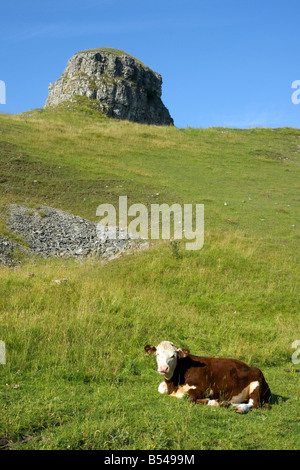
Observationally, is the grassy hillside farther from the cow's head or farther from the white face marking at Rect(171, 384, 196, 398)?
the cow's head

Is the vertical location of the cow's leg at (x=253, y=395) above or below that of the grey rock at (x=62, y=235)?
below

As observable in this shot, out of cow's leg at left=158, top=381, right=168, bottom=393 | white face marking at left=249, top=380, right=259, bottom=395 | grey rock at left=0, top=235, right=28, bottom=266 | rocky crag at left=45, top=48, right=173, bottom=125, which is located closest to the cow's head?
cow's leg at left=158, top=381, right=168, bottom=393

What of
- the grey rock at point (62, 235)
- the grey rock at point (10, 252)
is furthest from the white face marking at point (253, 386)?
the grey rock at point (62, 235)

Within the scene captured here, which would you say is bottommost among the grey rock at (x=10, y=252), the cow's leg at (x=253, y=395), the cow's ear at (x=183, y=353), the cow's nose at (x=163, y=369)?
the cow's leg at (x=253, y=395)

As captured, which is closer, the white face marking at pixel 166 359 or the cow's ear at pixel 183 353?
the white face marking at pixel 166 359

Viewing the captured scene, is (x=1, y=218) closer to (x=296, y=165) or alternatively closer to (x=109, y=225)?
(x=109, y=225)

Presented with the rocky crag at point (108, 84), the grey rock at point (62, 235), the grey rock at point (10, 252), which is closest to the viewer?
the grey rock at point (10, 252)

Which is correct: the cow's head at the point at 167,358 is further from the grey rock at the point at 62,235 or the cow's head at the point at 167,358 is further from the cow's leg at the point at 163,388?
the grey rock at the point at 62,235

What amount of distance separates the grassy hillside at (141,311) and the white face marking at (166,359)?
45 cm

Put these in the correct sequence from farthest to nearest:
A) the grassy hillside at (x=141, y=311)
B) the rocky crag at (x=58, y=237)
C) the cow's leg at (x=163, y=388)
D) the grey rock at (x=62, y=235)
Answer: the grey rock at (x=62, y=235) → the rocky crag at (x=58, y=237) → the cow's leg at (x=163, y=388) → the grassy hillside at (x=141, y=311)

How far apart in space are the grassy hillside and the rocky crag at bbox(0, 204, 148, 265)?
112 centimetres

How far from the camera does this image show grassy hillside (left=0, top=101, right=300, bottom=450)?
5.74 meters

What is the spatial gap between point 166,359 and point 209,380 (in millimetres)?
801

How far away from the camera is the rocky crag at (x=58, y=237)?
20.4m
